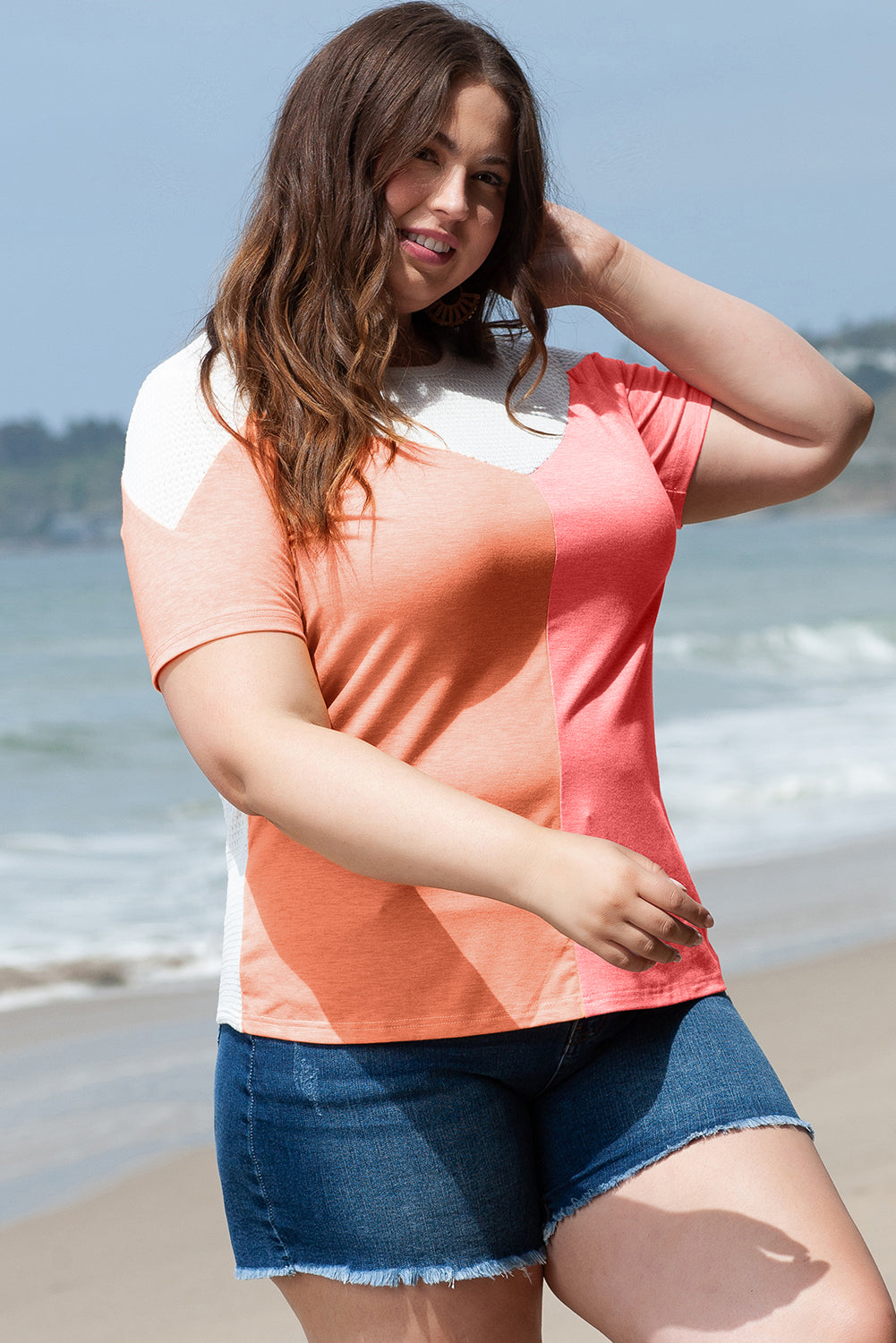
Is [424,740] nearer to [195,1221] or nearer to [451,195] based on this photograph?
[451,195]

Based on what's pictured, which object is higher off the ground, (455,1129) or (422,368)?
(422,368)

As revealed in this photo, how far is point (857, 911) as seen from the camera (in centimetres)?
537

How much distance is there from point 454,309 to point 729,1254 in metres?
1.08

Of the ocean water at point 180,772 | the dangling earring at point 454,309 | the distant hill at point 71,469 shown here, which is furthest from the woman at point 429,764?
the distant hill at point 71,469

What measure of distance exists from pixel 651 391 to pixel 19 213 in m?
28.9

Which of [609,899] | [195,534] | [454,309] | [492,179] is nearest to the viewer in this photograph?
[609,899]

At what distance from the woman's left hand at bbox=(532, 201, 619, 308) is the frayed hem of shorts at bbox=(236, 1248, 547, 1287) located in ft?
3.65

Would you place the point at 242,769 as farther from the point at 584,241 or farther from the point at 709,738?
the point at 709,738

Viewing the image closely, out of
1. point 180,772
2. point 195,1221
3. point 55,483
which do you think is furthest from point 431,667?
point 55,483

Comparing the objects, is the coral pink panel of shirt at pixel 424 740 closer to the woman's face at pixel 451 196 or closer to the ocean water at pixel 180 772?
the woman's face at pixel 451 196

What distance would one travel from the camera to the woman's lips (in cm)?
148

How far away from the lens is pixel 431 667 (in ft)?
4.53

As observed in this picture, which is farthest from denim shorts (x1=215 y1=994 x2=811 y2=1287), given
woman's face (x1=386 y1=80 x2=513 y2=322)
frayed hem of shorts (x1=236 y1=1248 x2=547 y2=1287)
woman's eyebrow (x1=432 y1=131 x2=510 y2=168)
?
woman's eyebrow (x1=432 y1=131 x2=510 y2=168)

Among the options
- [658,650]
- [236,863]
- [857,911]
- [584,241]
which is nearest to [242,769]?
[236,863]
